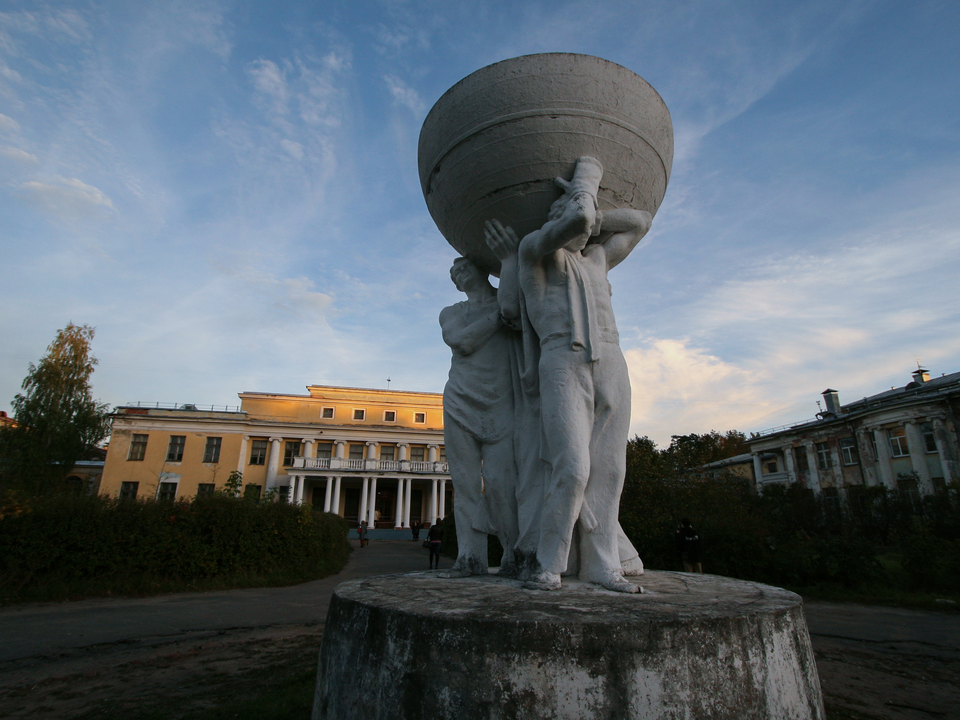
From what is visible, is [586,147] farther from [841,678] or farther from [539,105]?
[841,678]

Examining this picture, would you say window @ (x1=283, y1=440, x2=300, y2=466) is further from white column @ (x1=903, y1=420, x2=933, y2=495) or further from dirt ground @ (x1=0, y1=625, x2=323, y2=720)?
white column @ (x1=903, y1=420, x2=933, y2=495)

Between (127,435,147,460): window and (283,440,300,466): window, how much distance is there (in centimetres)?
906

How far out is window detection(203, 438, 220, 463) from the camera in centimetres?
3556

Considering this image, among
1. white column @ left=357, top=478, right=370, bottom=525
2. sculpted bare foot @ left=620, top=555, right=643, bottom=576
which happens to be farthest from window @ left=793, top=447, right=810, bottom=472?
sculpted bare foot @ left=620, top=555, right=643, bottom=576

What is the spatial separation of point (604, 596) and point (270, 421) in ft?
127

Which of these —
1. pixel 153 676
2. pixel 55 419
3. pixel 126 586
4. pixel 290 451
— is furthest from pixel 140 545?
pixel 290 451

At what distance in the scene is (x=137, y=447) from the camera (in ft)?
113

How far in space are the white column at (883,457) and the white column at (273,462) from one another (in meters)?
37.3

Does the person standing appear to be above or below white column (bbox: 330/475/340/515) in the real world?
below

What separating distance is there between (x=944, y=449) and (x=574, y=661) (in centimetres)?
2966

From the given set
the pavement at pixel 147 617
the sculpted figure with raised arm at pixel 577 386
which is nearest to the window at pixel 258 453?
the pavement at pixel 147 617

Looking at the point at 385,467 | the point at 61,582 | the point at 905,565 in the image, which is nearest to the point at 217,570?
the point at 61,582

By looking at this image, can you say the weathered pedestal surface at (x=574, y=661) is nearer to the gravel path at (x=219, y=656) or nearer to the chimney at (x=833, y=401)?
the gravel path at (x=219, y=656)

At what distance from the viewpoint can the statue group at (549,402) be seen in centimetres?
284
